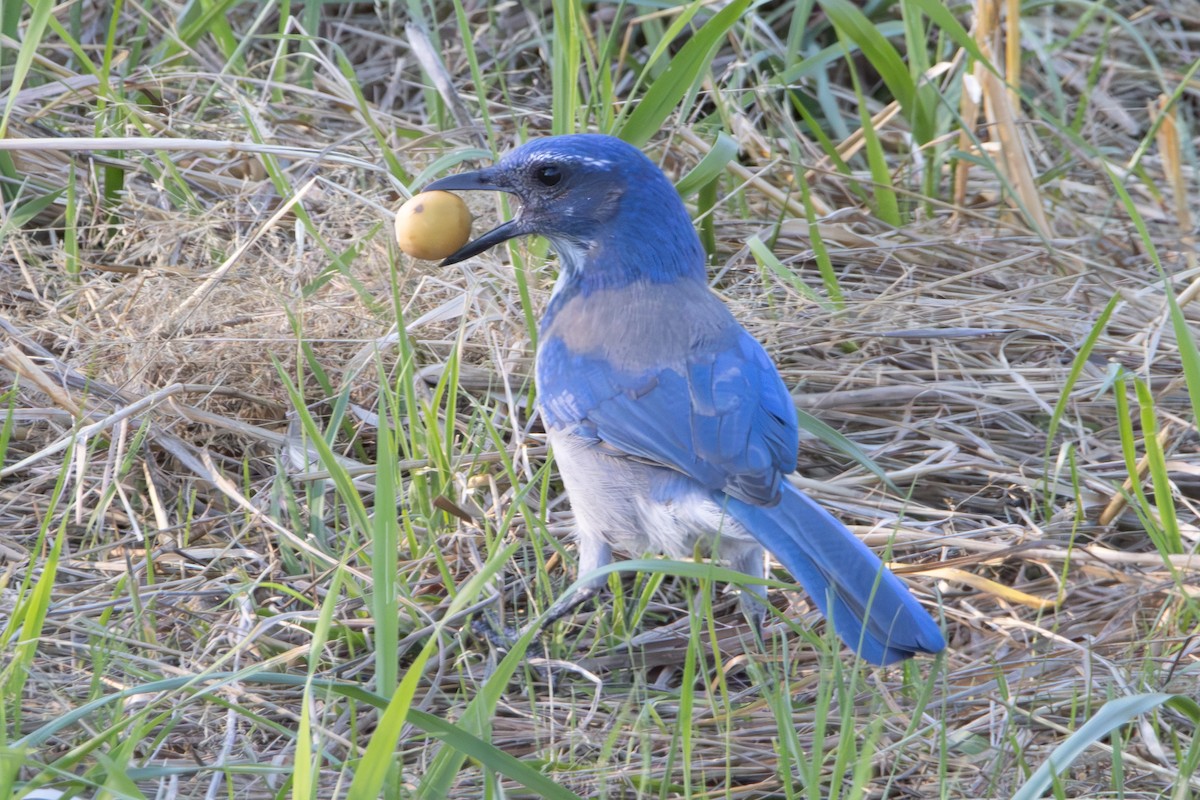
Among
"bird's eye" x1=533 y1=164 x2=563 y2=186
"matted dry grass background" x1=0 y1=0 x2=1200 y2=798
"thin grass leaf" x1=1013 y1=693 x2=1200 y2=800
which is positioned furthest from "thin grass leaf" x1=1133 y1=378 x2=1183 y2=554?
"bird's eye" x1=533 y1=164 x2=563 y2=186

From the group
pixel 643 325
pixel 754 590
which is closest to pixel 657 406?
pixel 643 325

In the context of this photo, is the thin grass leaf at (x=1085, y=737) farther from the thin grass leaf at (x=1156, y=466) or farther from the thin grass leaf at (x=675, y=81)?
the thin grass leaf at (x=675, y=81)

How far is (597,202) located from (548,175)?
13 cm

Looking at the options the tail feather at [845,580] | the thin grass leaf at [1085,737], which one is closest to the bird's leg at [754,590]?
the tail feather at [845,580]

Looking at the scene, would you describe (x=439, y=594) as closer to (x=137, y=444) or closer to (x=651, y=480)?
(x=651, y=480)

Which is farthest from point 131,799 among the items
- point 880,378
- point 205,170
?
point 205,170

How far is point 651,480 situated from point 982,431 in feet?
3.74

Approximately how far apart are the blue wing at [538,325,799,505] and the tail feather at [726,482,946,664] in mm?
50

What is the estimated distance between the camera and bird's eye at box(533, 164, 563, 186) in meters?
3.35

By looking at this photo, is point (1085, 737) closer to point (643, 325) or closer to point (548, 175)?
point (643, 325)

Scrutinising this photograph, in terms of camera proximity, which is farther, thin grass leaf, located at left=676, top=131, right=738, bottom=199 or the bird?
thin grass leaf, located at left=676, top=131, right=738, bottom=199

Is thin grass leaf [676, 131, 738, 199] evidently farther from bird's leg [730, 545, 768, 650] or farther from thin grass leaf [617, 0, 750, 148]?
bird's leg [730, 545, 768, 650]

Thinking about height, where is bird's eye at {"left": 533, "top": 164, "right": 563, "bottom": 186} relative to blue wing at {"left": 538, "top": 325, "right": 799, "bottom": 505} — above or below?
above

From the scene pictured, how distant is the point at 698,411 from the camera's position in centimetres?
295
